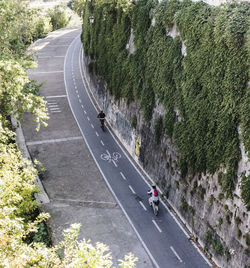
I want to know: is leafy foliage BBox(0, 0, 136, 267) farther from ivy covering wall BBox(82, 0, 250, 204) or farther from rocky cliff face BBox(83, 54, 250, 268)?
ivy covering wall BBox(82, 0, 250, 204)

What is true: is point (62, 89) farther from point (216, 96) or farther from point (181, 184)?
point (216, 96)

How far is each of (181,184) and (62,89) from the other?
24.5 metres

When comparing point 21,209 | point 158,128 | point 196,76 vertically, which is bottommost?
point 21,209

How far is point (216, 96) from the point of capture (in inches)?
562

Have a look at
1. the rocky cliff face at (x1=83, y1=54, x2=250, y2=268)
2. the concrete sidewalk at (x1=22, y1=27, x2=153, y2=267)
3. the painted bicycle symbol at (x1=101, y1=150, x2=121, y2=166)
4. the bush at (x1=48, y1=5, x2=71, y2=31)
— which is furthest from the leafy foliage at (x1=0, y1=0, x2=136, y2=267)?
the bush at (x1=48, y1=5, x2=71, y2=31)

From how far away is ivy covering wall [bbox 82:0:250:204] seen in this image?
13031 millimetres

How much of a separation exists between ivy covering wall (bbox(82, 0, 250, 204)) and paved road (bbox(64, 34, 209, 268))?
3263 millimetres

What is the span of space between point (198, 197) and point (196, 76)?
Result: 594cm

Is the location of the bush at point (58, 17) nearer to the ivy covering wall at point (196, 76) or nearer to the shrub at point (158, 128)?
the ivy covering wall at point (196, 76)

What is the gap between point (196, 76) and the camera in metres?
15.6

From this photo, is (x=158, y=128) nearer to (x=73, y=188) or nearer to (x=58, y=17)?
(x=73, y=188)

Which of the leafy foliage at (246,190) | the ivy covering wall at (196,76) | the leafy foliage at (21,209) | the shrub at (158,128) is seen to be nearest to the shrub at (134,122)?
the ivy covering wall at (196,76)

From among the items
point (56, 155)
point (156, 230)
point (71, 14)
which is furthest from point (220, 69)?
point (71, 14)

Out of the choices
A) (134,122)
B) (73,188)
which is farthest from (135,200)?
(134,122)
